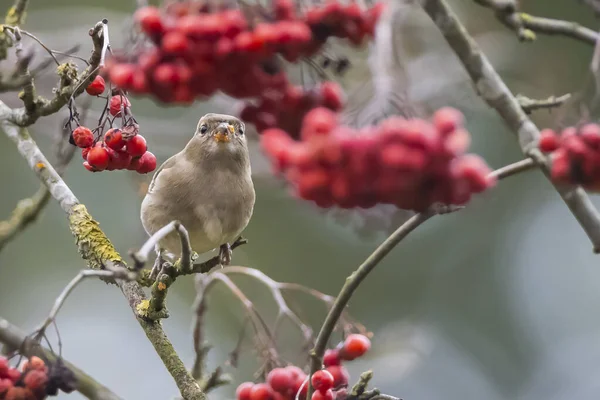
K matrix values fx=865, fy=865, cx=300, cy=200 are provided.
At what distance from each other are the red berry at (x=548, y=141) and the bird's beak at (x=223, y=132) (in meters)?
2.28

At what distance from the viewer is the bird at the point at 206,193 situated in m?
3.80

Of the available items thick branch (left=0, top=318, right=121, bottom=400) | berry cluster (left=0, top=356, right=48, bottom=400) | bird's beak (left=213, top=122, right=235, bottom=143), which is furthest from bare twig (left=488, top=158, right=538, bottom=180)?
bird's beak (left=213, top=122, right=235, bottom=143)

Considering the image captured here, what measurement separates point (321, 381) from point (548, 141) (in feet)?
3.83

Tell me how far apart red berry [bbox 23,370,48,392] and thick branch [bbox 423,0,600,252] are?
4.30 ft

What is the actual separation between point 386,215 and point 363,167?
0.56m

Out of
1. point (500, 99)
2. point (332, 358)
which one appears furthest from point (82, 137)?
point (500, 99)

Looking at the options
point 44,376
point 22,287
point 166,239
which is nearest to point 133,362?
point 22,287

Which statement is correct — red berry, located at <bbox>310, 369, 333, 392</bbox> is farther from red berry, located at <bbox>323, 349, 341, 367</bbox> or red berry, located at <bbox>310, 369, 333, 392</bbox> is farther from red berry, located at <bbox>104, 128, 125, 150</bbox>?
red berry, located at <bbox>104, 128, 125, 150</bbox>

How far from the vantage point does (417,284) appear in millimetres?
9773

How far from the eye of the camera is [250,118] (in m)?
1.77

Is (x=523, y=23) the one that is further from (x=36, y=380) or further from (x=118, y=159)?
(x=36, y=380)

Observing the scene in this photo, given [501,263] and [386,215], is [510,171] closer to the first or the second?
[386,215]

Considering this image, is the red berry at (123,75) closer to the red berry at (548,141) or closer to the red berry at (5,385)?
the red berry at (548,141)

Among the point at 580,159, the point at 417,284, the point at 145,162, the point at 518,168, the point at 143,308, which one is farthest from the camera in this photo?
the point at 417,284
